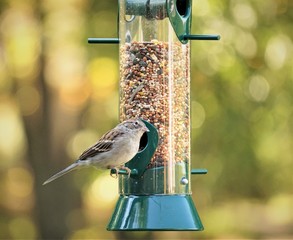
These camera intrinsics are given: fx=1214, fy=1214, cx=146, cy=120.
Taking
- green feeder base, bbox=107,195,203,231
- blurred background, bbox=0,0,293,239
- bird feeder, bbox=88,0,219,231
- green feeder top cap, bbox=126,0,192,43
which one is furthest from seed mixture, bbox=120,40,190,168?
blurred background, bbox=0,0,293,239

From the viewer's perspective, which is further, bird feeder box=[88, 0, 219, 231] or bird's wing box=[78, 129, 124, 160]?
bird's wing box=[78, 129, 124, 160]

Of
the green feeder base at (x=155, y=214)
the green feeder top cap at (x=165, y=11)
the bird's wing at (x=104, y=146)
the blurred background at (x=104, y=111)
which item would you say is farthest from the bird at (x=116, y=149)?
the blurred background at (x=104, y=111)

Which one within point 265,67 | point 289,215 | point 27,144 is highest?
point 265,67

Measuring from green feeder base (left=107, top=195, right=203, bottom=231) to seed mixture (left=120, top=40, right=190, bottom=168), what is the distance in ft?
0.99

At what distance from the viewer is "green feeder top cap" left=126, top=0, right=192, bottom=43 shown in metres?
8.32

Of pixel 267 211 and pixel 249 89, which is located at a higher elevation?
pixel 249 89

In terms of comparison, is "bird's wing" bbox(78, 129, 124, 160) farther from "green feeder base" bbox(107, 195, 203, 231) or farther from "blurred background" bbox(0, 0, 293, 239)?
"blurred background" bbox(0, 0, 293, 239)

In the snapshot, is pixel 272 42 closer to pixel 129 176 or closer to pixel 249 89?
pixel 249 89

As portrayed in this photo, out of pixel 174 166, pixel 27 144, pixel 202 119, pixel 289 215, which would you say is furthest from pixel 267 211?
pixel 174 166

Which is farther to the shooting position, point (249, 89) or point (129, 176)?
point (249, 89)

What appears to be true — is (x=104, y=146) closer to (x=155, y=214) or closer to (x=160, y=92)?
(x=160, y=92)

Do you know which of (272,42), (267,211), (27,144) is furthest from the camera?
(267,211)

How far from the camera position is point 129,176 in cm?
830

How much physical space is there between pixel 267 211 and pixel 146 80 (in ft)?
35.4
